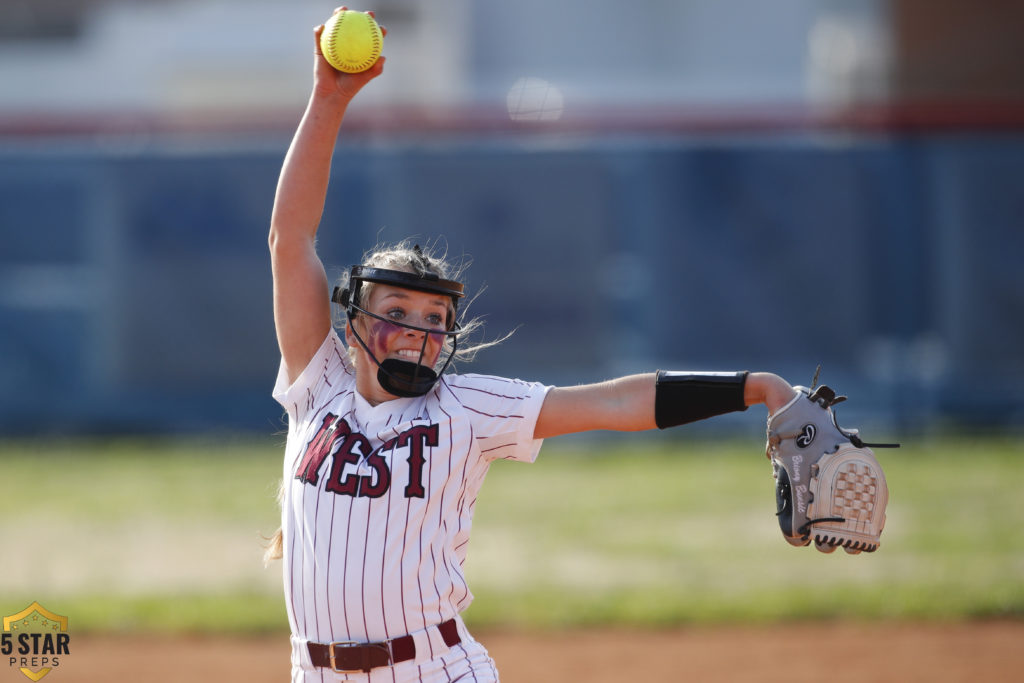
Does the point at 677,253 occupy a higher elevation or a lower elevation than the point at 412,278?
higher

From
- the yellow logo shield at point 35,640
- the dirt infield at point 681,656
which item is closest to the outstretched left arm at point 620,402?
the dirt infield at point 681,656

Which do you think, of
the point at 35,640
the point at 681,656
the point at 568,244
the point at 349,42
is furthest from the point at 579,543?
the point at 349,42

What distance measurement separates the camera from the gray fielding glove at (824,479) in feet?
7.70

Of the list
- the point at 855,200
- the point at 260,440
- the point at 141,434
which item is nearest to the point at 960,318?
the point at 855,200

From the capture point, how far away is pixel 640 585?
5.71m

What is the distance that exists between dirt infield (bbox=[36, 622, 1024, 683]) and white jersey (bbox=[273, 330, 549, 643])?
2.21m

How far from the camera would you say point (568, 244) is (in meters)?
9.97

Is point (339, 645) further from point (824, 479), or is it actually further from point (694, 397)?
point (824, 479)

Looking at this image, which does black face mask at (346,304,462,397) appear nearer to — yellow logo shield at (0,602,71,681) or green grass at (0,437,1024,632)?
yellow logo shield at (0,602,71,681)

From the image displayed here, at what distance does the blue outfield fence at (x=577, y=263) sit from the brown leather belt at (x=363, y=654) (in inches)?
291

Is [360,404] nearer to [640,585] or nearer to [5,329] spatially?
[640,585]

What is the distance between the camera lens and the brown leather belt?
2354mm

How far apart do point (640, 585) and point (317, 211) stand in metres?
3.53

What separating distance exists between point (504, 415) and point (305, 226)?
2.22 feet
